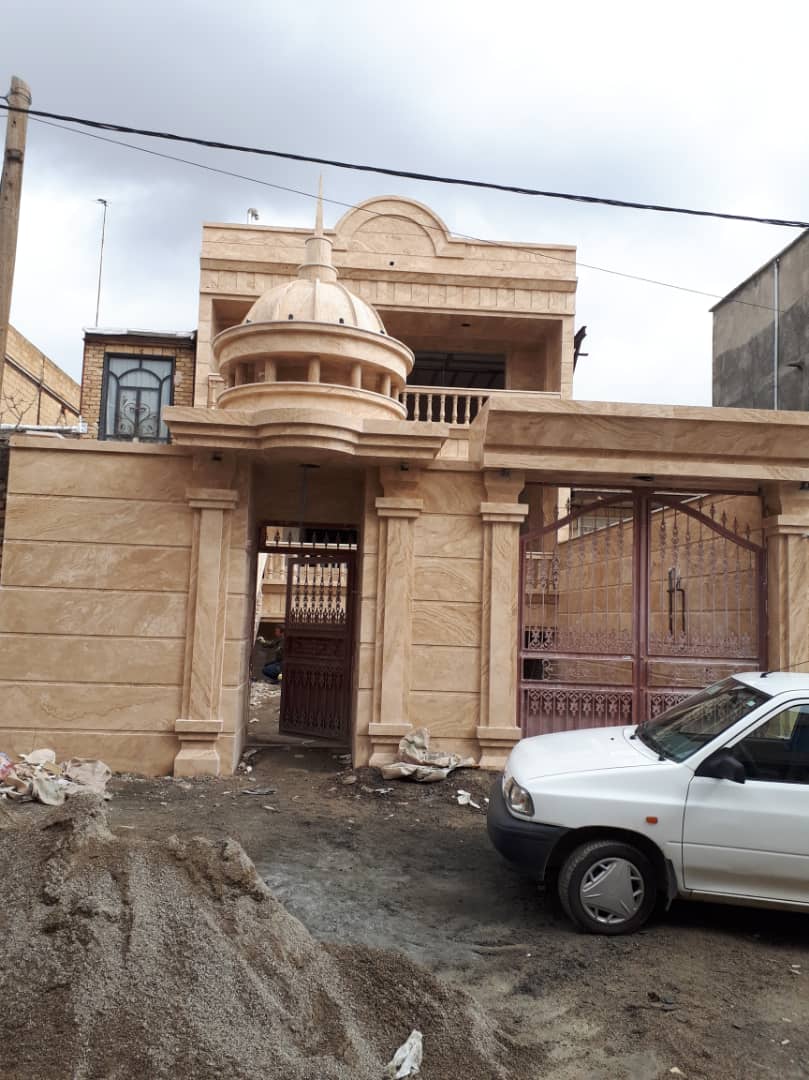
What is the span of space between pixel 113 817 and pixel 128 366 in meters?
10.4

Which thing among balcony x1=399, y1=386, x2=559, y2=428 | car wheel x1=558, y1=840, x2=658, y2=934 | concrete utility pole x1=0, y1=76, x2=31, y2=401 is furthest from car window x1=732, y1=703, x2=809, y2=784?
balcony x1=399, y1=386, x2=559, y2=428

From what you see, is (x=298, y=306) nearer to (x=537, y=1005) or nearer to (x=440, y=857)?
(x=440, y=857)

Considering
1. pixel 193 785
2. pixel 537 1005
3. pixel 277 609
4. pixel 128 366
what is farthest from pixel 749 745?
pixel 277 609

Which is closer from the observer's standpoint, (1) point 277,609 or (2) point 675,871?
(2) point 675,871

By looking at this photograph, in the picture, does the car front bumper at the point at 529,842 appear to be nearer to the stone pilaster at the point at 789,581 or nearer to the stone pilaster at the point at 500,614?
the stone pilaster at the point at 500,614

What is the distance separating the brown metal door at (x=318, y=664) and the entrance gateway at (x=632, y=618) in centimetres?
262

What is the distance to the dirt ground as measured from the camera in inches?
140

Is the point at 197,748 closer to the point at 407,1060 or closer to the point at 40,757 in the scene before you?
the point at 40,757

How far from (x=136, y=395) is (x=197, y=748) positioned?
8905 mm

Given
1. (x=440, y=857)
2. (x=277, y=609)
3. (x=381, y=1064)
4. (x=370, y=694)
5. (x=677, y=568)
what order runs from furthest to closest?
(x=277, y=609), (x=677, y=568), (x=370, y=694), (x=440, y=857), (x=381, y=1064)

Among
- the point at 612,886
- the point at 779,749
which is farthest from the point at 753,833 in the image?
the point at 612,886

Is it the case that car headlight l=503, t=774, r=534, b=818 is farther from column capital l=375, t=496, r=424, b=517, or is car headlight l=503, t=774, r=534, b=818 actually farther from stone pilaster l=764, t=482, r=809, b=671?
stone pilaster l=764, t=482, r=809, b=671

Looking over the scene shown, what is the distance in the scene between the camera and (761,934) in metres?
4.81

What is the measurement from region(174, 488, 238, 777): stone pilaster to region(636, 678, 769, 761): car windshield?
4213mm
